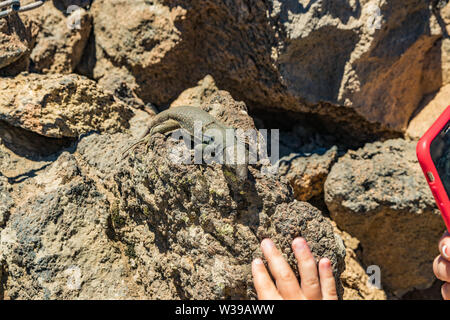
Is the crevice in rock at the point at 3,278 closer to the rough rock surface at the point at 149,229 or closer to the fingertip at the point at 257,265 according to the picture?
the rough rock surface at the point at 149,229

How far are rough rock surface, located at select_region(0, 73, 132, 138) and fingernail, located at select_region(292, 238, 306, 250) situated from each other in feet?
6.01

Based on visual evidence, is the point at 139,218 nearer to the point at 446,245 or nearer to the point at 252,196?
the point at 252,196

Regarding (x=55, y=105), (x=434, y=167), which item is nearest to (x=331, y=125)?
(x=434, y=167)

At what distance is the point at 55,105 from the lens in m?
2.81

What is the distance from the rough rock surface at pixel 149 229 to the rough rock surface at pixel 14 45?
1.01 meters

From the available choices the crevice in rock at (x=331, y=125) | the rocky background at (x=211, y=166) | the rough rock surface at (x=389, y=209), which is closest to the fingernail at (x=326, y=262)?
the rocky background at (x=211, y=166)

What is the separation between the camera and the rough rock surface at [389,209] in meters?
3.15

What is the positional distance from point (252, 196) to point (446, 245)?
40.1 inches

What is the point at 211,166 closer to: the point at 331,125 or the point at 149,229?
the point at 149,229

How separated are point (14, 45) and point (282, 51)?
219cm

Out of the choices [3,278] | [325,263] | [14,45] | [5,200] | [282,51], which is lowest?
[3,278]

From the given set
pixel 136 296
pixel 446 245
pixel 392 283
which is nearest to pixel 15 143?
pixel 136 296

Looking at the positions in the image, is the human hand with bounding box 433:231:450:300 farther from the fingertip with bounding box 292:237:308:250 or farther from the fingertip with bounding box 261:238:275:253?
the fingertip with bounding box 261:238:275:253

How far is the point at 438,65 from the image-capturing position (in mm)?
3762
